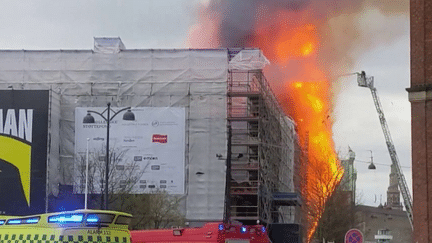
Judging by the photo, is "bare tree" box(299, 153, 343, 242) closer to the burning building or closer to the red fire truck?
the burning building

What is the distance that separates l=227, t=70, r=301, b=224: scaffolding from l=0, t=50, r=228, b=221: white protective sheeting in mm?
1164

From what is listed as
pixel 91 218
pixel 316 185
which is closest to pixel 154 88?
pixel 316 185

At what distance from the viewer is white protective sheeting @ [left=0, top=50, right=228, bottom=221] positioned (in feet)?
185

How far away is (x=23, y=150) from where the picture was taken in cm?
5384

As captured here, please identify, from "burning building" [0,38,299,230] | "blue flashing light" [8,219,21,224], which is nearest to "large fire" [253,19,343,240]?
"burning building" [0,38,299,230]

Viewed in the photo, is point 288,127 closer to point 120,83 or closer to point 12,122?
point 120,83

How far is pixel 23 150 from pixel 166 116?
9157mm

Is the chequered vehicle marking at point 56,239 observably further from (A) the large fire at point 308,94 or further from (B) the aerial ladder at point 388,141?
(A) the large fire at point 308,94

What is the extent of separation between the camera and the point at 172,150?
186 ft

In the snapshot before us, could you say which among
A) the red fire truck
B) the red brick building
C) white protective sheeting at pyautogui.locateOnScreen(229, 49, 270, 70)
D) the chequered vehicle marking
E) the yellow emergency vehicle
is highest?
white protective sheeting at pyautogui.locateOnScreen(229, 49, 270, 70)

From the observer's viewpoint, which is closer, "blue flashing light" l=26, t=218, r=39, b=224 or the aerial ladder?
"blue flashing light" l=26, t=218, r=39, b=224

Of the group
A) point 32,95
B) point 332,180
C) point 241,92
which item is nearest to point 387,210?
point 332,180

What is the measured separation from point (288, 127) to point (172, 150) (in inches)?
646

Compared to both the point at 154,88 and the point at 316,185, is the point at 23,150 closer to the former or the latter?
the point at 154,88
